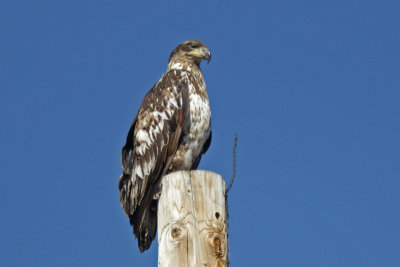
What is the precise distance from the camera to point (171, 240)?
4117 mm

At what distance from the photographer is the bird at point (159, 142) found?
249 inches

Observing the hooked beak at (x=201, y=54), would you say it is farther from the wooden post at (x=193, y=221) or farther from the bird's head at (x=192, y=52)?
the wooden post at (x=193, y=221)

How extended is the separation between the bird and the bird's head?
58 centimetres

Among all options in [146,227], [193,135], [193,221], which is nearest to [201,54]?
[193,135]

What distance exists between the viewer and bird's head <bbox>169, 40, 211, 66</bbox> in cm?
791

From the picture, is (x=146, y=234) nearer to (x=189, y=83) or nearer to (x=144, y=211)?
(x=144, y=211)

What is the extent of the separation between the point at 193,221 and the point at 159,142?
8.83ft

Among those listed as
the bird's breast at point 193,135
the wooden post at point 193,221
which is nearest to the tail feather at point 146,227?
the bird's breast at point 193,135

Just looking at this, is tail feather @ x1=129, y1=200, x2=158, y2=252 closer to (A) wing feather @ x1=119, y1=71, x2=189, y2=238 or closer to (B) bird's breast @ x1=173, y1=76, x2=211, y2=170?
(A) wing feather @ x1=119, y1=71, x2=189, y2=238

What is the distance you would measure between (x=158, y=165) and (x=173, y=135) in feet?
1.24

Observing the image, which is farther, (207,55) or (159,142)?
(207,55)

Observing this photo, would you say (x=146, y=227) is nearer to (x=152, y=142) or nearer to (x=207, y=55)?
(x=152, y=142)

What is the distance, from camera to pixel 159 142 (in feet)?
22.2

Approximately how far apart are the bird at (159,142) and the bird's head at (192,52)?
1.92 feet
